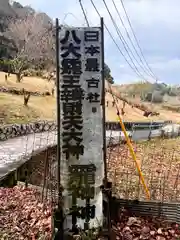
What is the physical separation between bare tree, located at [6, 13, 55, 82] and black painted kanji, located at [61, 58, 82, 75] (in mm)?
32469

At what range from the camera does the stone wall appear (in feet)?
57.8

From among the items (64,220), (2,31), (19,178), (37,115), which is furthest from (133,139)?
(2,31)

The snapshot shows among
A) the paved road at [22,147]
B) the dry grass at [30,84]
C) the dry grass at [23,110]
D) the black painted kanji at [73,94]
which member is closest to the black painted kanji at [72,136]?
the black painted kanji at [73,94]

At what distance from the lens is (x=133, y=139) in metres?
21.4

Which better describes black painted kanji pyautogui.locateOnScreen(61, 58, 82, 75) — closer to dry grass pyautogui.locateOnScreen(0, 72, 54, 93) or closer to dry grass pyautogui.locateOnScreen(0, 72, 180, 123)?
dry grass pyautogui.locateOnScreen(0, 72, 180, 123)

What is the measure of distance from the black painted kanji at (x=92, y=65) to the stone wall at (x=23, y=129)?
13.2 metres

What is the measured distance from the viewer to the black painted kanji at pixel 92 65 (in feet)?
15.5

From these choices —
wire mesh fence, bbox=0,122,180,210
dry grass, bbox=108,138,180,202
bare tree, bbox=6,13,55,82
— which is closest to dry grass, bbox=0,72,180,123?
wire mesh fence, bbox=0,122,180,210

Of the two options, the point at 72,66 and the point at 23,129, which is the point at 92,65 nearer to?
the point at 72,66

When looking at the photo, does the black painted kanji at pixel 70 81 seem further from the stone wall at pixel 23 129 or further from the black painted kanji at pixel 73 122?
the stone wall at pixel 23 129

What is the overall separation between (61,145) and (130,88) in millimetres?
53921

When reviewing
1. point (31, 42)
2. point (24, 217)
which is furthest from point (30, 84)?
point (24, 217)

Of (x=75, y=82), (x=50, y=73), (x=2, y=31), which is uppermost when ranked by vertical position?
(x=2, y=31)

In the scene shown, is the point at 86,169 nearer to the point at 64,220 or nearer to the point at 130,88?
the point at 64,220
